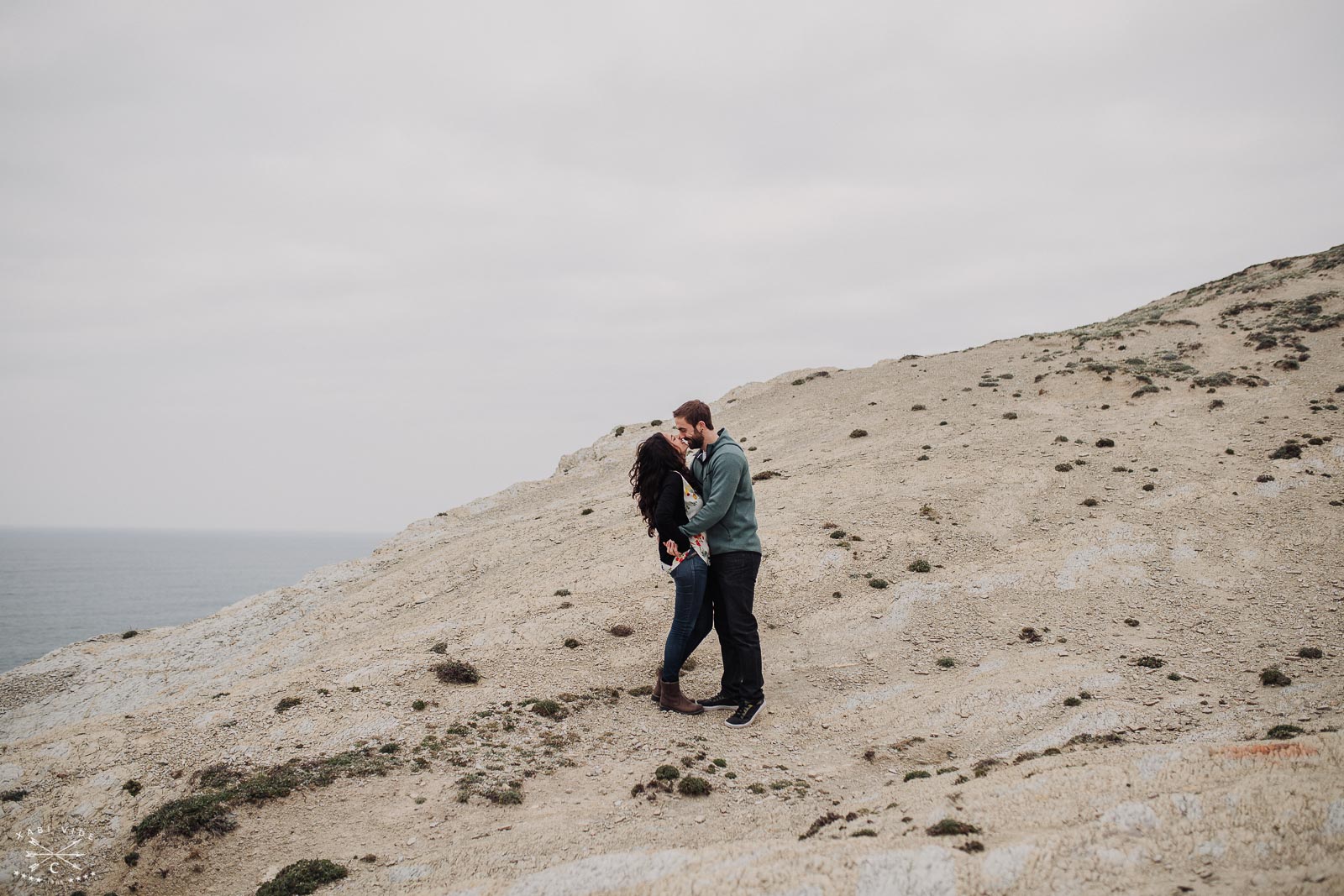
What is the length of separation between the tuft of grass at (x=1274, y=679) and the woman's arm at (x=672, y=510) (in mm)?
9576

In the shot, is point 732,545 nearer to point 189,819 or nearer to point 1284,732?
point 1284,732

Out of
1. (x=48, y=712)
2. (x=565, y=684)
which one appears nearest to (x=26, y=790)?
(x=565, y=684)

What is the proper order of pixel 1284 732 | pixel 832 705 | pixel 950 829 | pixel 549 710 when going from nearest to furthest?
pixel 950 829
pixel 1284 732
pixel 549 710
pixel 832 705

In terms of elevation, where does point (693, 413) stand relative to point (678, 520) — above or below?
above

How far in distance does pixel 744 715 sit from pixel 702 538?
290cm

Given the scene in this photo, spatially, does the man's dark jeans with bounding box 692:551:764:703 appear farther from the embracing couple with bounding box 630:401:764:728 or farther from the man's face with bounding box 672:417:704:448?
the man's face with bounding box 672:417:704:448

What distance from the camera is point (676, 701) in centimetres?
1162

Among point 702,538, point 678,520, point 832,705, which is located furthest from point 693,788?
point 832,705

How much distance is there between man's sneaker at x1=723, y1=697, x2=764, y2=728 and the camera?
11000 millimetres

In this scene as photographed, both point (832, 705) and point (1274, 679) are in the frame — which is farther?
point (832, 705)

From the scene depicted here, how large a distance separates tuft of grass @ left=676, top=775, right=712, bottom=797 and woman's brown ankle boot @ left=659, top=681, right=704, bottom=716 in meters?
2.55

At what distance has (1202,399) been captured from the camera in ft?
108

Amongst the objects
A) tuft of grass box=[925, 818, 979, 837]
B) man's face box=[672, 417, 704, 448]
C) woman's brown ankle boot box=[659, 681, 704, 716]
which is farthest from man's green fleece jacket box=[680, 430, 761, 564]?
tuft of grass box=[925, 818, 979, 837]

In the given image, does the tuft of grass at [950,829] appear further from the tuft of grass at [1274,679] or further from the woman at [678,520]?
the tuft of grass at [1274,679]
